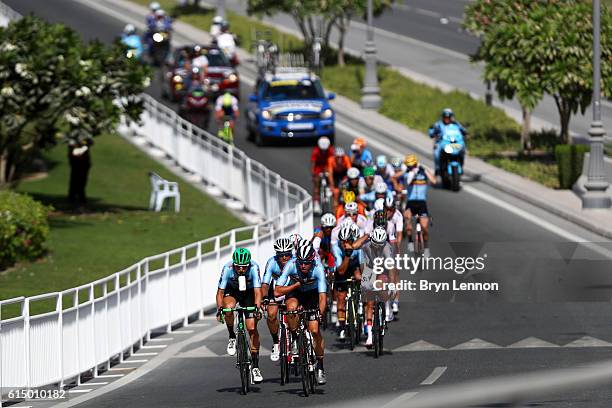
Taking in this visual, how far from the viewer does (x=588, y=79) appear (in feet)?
112

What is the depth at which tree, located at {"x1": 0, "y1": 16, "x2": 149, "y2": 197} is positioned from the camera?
102ft

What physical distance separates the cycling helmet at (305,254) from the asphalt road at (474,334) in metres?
1.36

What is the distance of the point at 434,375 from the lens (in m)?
15.1

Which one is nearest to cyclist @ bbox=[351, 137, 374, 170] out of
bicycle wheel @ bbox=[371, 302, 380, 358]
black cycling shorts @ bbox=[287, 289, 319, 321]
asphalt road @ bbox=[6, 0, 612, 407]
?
asphalt road @ bbox=[6, 0, 612, 407]

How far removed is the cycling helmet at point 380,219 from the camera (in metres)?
18.2

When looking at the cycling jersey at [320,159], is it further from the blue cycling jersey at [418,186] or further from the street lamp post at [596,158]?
the street lamp post at [596,158]

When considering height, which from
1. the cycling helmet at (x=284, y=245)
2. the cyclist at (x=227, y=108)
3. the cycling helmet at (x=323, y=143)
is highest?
the cyclist at (x=227, y=108)

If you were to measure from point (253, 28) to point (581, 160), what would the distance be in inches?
1172

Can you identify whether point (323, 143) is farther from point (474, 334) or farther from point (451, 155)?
point (474, 334)

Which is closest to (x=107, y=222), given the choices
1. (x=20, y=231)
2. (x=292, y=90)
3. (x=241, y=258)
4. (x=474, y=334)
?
(x=20, y=231)

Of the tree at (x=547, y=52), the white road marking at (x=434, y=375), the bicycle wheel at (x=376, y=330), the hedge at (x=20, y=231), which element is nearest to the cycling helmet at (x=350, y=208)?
the bicycle wheel at (x=376, y=330)

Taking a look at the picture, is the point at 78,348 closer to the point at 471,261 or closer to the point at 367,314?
the point at 367,314

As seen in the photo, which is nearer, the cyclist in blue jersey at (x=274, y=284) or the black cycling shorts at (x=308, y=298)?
the black cycling shorts at (x=308, y=298)

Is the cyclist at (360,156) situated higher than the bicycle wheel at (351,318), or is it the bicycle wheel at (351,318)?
the cyclist at (360,156)
